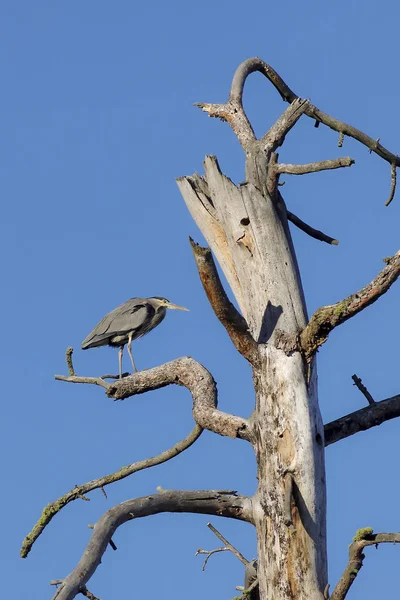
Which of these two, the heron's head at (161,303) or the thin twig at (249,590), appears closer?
the thin twig at (249,590)

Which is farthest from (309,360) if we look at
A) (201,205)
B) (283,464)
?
(201,205)

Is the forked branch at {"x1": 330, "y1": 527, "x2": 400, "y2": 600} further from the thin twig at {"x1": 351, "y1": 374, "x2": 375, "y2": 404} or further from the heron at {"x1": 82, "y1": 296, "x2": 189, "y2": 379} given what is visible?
the heron at {"x1": 82, "y1": 296, "x2": 189, "y2": 379}

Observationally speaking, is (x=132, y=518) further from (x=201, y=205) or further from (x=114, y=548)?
(x=201, y=205)

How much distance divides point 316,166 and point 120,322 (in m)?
7.45

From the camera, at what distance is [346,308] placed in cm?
703

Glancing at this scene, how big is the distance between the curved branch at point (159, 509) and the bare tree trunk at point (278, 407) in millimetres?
206

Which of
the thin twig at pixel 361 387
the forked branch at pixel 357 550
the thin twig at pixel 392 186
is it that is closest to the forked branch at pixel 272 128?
the thin twig at pixel 392 186

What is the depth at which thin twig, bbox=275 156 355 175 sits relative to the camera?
743 centimetres

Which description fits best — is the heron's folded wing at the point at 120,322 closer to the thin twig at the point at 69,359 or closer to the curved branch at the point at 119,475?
the thin twig at the point at 69,359

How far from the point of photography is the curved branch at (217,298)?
6.73 metres

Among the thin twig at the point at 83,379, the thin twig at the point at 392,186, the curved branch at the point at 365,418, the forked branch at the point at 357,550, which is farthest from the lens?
the thin twig at the point at 83,379

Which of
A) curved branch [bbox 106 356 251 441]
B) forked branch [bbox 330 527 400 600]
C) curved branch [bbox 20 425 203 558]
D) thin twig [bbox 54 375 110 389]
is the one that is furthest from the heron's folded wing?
forked branch [bbox 330 527 400 600]

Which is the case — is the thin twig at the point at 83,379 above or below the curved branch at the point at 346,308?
above

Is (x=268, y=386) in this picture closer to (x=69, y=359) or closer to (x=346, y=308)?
(x=346, y=308)
